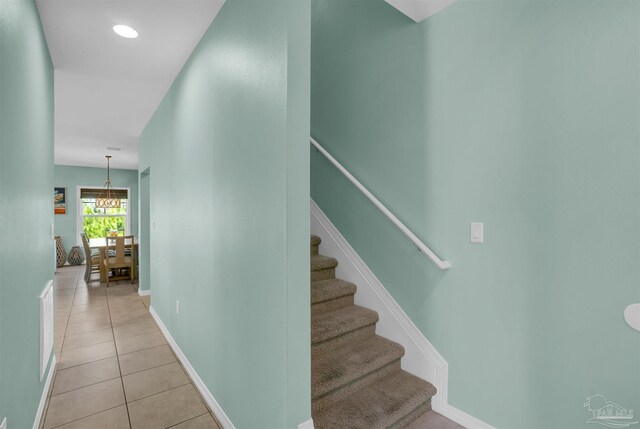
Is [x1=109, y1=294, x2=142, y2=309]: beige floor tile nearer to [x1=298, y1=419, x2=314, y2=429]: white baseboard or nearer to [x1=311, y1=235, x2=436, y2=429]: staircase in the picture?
[x1=311, y1=235, x2=436, y2=429]: staircase

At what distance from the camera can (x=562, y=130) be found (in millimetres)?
1510

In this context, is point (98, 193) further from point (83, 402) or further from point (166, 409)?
point (166, 409)

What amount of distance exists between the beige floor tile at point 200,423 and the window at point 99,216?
24.6 feet

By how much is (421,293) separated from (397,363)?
0.54 metres

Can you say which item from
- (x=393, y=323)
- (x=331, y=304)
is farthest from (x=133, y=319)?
(x=393, y=323)

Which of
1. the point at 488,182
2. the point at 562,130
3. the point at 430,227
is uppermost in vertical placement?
the point at 562,130

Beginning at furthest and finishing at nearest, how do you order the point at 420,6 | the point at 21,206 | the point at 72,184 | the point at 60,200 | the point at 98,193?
the point at 98,193
the point at 72,184
the point at 60,200
the point at 420,6
the point at 21,206

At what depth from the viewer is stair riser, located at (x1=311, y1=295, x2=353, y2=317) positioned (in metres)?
2.34

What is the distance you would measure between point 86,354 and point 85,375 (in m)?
0.49

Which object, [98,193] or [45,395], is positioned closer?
[45,395]

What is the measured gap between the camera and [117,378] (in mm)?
2588

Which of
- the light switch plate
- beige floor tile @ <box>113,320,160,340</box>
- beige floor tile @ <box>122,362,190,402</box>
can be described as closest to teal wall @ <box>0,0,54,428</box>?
beige floor tile @ <box>122,362,190,402</box>

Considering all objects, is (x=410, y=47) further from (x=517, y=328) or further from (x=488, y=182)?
(x=517, y=328)

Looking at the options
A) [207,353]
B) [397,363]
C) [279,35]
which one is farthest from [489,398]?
[279,35]
